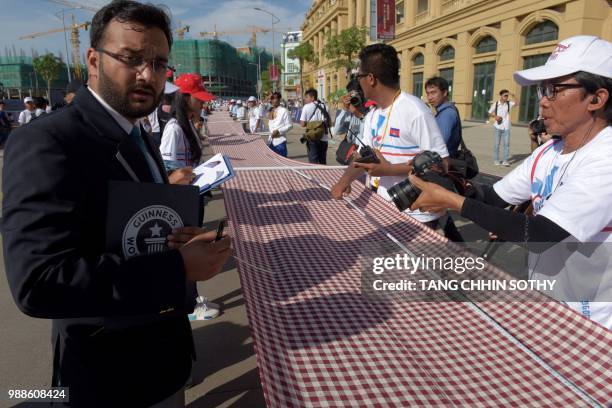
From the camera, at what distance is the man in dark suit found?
971 mm

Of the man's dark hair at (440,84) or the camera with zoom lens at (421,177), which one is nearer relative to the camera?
the camera with zoom lens at (421,177)

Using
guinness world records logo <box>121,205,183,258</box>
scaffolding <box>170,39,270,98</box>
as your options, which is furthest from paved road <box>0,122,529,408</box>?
scaffolding <box>170,39,270,98</box>

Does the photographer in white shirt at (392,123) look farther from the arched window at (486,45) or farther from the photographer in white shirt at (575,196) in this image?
the arched window at (486,45)

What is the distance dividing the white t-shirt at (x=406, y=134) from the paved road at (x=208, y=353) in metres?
1.78

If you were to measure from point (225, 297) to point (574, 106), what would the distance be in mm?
3598

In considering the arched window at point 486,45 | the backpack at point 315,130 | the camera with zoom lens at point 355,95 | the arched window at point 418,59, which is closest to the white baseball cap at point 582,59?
the camera with zoom lens at point 355,95

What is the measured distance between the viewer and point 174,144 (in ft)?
13.2

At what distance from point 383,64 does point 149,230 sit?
2643 millimetres

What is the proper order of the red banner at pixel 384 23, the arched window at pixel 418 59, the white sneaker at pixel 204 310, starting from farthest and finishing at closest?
the arched window at pixel 418 59 < the red banner at pixel 384 23 < the white sneaker at pixel 204 310

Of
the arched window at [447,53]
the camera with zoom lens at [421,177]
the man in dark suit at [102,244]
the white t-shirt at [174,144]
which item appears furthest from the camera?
the arched window at [447,53]

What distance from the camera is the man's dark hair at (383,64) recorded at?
3.26 meters

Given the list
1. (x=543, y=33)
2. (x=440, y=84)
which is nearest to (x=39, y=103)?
(x=440, y=84)

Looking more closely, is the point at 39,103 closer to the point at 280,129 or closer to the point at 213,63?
the point at 280,129

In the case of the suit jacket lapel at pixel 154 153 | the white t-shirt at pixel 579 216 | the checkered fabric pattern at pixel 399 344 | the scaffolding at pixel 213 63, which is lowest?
the checkered fabric pattern at pixel 399 344
